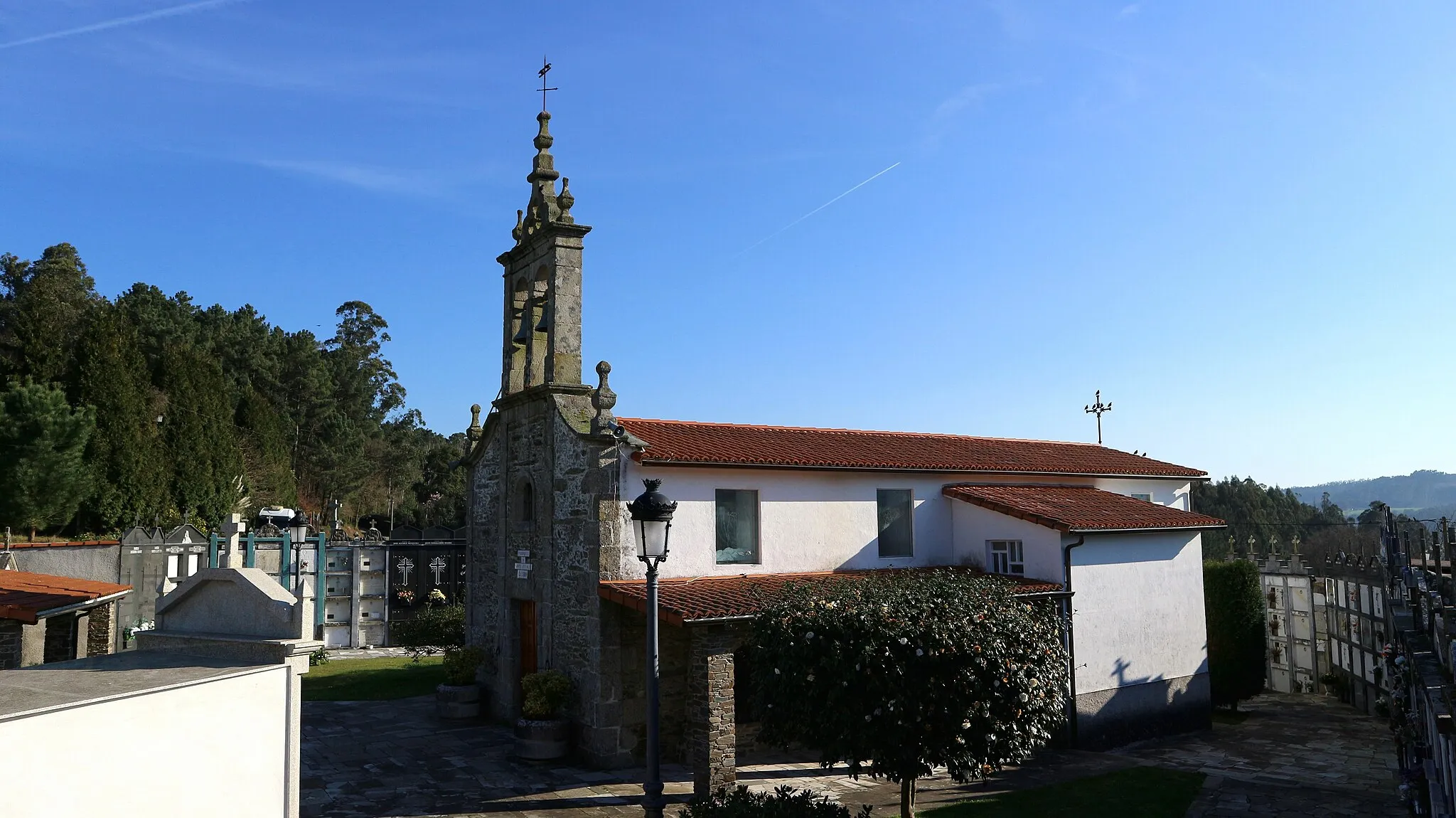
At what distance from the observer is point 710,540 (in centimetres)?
1683

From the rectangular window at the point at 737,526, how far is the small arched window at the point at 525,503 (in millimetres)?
3955

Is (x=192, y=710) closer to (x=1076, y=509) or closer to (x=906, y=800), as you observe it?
(x=906, y=800)

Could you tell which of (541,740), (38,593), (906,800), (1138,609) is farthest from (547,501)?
(1138,609)

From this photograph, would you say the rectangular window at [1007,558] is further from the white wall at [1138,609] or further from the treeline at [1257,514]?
the treeline at [1257,514]

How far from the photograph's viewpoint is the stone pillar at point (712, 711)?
1337cm

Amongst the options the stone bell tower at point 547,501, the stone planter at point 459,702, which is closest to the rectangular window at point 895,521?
the stone bell tower at point 547,501

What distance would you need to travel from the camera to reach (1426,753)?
1084 cm

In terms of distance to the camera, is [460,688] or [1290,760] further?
[460,688]

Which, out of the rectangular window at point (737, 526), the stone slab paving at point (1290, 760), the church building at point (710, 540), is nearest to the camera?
the stone slab paving at point (1290, 760)

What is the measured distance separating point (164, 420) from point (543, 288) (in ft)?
120

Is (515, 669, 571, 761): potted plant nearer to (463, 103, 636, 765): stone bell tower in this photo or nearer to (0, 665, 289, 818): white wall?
(463, 103, 636, 765): stone bell tower

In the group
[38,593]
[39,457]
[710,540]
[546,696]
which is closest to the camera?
[38,593]

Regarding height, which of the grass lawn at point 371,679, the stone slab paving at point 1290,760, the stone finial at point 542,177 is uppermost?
the stone finial at point 542,177

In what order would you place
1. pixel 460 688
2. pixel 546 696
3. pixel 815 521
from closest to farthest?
pixel 546 696
pixel 815 521
pixel 460 688
